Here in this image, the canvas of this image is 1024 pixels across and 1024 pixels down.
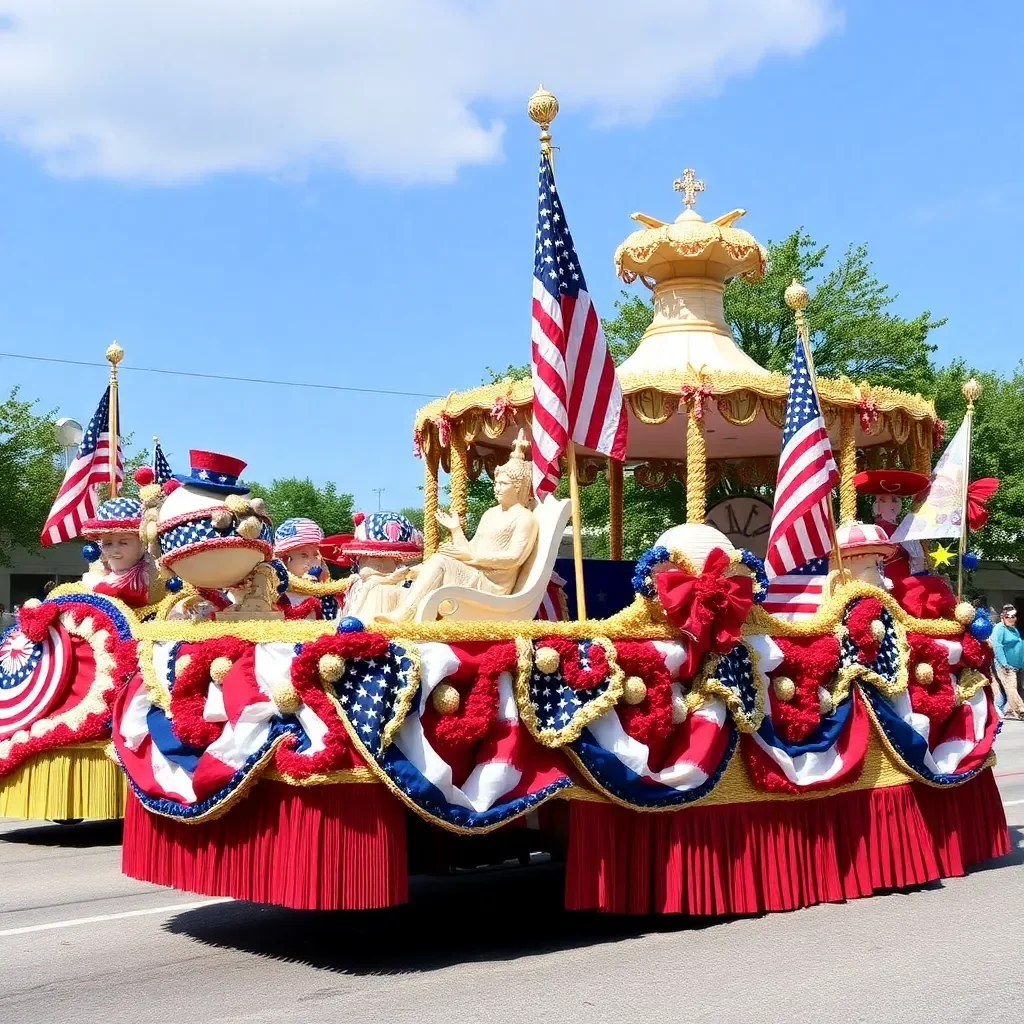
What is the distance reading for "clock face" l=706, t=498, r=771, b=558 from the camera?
13070 mm

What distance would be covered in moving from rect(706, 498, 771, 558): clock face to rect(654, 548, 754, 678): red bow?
6574 millimetres

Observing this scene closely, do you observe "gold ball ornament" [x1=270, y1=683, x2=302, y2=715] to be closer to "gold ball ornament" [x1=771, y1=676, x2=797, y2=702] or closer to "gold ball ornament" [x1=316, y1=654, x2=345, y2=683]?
"gold ball ornament" [x1=316, y1=654, x2=345, y2=683]

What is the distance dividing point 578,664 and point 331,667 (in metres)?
1.29

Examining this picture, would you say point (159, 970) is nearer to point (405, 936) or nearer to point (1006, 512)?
point (405, 936)

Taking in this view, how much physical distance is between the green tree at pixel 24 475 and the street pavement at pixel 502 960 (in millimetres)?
26000

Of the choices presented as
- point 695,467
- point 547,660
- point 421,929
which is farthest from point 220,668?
point 695,467

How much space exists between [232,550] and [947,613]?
15.4 ft

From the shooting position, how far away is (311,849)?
18.2 ft

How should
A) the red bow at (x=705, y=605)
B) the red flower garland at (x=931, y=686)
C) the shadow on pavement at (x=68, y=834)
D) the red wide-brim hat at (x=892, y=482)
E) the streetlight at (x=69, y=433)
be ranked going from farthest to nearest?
the streetlight at (x=69, y=433), the shadow on pavement at (x=68, y=834), the red wide-brim hat at (x=892, y=482), the red flower garland at (x=931, y=686), the red bow at (x=705, y=605)

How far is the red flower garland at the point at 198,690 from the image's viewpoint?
5941 mm

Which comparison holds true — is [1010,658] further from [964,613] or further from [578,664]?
[578,664]

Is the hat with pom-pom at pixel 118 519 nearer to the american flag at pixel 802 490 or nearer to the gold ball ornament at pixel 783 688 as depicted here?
the american flag at pixel 802 490

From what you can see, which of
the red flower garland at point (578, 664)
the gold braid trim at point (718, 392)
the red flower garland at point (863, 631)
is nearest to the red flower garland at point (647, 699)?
the red flower garland at point (578, 664)

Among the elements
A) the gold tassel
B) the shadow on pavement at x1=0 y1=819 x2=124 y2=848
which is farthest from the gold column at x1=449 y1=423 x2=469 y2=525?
the shadow on pavement at x1=0 y1=819 x2=124 y2=848
